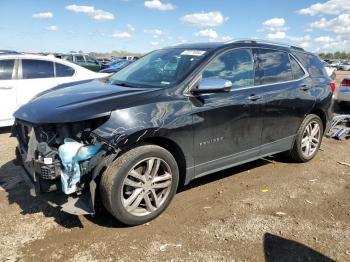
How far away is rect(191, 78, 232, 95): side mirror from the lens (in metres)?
3.73

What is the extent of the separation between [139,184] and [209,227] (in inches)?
33.1

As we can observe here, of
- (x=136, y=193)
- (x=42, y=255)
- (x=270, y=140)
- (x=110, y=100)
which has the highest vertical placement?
(x=110, y=100)

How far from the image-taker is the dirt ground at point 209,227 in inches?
124

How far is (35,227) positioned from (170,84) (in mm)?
2036

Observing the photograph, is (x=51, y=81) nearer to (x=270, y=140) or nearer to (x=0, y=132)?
(x=0, y=132)

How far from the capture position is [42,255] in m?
3.10

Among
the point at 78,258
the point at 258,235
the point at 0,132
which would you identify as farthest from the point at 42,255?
the point at 0,132

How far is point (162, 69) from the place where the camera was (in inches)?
169

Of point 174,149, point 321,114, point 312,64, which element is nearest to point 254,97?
point 174,149

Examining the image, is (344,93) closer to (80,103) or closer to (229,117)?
(229,117)

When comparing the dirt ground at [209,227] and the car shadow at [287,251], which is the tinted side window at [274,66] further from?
the car shadow at [287,251]

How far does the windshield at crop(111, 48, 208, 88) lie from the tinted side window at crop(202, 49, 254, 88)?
0.61 ft

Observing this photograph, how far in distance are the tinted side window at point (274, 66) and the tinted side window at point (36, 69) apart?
204 inches

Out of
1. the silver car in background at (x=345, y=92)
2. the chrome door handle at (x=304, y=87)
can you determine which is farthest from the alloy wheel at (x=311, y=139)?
the silver car in background at (x=345, y=92)
